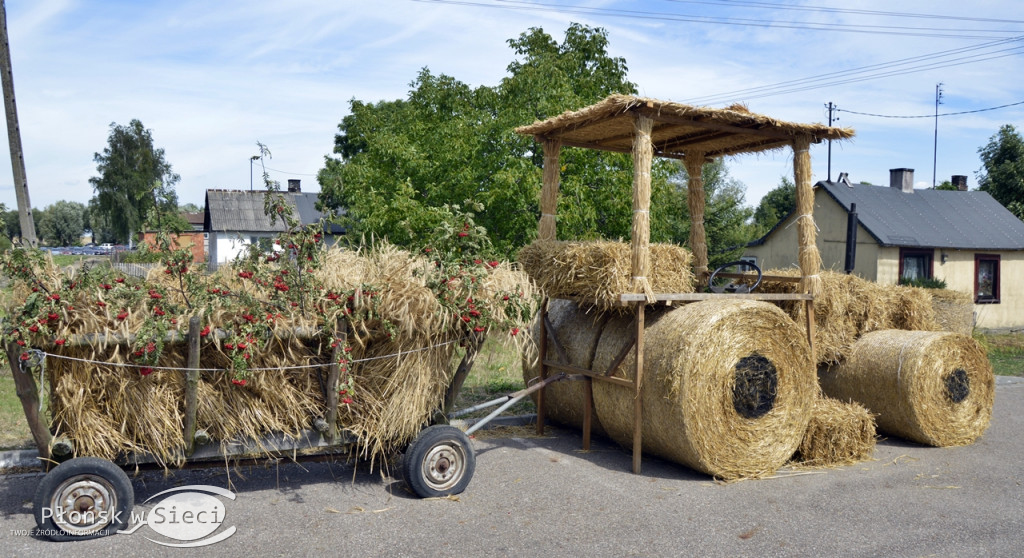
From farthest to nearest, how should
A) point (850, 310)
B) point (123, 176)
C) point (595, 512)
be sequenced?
point (123, 176), point (850, 310), point (595, 512)

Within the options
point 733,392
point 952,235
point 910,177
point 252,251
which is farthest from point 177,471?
point 910,177

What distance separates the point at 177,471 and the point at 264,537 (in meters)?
1.62

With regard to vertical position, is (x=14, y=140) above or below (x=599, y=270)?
above

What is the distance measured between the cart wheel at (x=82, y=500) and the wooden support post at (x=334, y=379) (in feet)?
3.97

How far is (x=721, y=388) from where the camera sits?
5941 mm

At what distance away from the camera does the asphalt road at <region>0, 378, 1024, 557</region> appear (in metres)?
4.50

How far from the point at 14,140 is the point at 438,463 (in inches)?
294

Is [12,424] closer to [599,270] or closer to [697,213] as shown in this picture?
[599,270]

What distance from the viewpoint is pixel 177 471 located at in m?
5.76

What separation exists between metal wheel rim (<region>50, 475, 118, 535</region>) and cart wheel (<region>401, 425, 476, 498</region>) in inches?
70.8

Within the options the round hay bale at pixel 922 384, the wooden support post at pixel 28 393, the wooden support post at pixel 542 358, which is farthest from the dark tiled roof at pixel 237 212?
the wooden support post at pixel 28 393

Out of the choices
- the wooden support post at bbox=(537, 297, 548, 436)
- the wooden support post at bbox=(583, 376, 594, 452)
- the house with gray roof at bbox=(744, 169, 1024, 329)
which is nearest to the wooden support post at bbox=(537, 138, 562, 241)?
the wooden support post at bbox=(537, 297, 548, 436)

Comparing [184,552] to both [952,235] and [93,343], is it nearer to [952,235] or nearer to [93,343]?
[93,343]

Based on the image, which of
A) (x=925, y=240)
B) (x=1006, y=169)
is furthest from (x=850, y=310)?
(x=1006, y=169)
